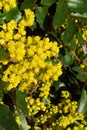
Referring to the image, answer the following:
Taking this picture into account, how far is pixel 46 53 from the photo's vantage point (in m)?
1.52

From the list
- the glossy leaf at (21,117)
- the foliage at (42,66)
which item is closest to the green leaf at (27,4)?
the foliage at (42,66)

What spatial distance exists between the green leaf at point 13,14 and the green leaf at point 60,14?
16 centimetres

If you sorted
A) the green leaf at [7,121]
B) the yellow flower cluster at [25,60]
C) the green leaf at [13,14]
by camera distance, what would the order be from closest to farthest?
the green leaf at [7,121] < the yellow flower cluster at [25,60] < the green leaf at [13,14]

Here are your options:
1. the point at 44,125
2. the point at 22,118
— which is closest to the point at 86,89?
the point at 44,125

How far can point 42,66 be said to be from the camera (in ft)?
4.91

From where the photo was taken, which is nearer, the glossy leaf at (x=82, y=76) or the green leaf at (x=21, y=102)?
the green leaf at (x=21, y=102)

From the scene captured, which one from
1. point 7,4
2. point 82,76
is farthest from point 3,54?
point 82,76

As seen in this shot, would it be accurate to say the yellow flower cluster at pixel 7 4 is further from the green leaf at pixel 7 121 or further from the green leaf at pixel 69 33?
the green leaf at pixel 7 121

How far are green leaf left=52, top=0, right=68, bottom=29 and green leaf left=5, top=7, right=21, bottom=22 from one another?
0.51 feet

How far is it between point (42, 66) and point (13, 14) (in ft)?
0.92

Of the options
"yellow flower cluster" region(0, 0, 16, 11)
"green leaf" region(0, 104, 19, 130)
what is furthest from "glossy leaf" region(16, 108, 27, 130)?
"yellow flower cluster" region(0, 0, 16, 11)

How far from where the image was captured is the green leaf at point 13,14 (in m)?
1.63

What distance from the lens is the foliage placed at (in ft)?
4.80

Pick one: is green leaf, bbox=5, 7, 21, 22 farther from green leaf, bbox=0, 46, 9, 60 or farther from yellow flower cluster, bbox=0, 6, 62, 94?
green leaf, bbox=0, 46, 9, 60
